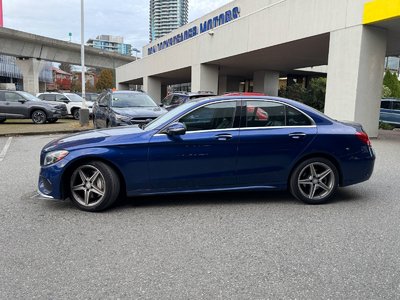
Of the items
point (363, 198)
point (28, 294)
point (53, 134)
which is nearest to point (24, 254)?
point (28, 294)

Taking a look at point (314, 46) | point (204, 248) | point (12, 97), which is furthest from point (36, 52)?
point (204, 248)

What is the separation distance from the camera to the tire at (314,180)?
5219mm

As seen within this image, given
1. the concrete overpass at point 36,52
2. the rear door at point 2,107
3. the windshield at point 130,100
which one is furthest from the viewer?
the concrete overpass at point 36,52

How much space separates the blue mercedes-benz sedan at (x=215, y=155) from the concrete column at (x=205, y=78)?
2048 cm

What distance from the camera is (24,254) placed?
362 centimetres

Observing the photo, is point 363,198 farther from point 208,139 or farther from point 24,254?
point 24,254

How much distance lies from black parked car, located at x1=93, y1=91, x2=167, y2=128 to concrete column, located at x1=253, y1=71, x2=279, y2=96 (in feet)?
56.9

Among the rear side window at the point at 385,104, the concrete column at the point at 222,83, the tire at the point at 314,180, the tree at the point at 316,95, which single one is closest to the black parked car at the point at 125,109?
the tire at the point at 314,180

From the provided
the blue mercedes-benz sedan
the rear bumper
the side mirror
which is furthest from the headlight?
the rear bumper

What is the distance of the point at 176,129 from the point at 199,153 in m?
0.45

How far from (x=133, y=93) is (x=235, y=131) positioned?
8.16 meters

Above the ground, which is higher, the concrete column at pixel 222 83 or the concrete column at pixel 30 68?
the concrete column at pixel 30 68

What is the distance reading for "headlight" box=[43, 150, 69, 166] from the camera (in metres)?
4.77

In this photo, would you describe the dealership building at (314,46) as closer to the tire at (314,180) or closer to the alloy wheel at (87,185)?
the tire at (314,180)
